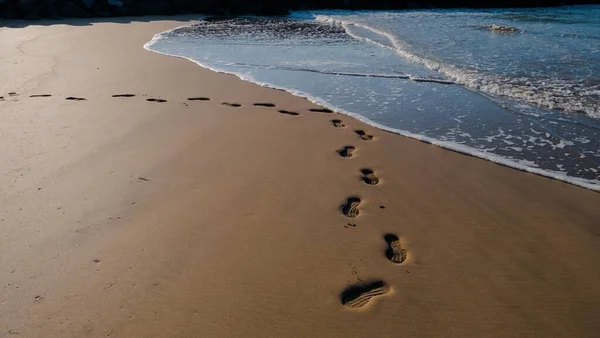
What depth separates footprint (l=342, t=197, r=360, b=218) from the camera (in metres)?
3.08

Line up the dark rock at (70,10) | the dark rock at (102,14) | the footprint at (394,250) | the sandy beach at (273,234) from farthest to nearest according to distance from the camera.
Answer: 1. the dark rock at (102,14)
2. the dark rock at (70,10)
3. the footprint at (394,250)
4. the sandy beach at (273,234)

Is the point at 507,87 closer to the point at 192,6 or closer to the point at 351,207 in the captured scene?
the point at 351,207

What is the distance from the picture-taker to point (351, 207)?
318 cm

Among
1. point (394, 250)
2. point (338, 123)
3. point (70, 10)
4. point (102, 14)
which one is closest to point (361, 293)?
point (394, 250)

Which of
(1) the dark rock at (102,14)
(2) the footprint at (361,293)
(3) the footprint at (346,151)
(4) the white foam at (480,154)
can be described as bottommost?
(1) the dark rock at (102,14)

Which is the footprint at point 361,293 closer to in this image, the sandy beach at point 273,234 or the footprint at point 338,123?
the sandy beach at point 273,234

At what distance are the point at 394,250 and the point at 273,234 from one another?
0.71m

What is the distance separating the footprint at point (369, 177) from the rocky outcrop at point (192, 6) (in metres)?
13.2

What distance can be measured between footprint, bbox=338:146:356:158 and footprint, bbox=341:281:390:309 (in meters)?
1.78

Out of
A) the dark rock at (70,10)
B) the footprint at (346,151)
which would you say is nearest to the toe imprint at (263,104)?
the footprint at (346,151)

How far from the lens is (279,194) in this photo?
10.9ft

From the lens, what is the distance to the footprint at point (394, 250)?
8.63 ft

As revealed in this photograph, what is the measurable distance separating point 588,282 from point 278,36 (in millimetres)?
9345

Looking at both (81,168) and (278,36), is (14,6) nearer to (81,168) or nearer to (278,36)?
(278,36)
